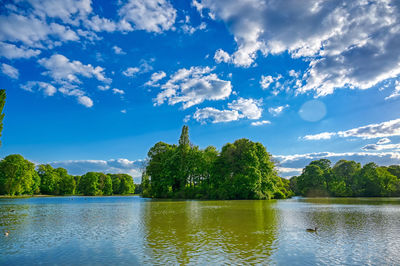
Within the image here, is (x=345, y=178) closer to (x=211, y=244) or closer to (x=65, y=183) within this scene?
(x=211, y=244)

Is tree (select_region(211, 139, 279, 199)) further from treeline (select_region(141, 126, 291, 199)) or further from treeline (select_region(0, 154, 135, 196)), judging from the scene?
treeline (select_region(0, 154, 135, 196))

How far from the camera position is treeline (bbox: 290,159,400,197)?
89938mm

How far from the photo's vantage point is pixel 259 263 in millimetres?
11055

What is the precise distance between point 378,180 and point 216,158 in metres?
57.5

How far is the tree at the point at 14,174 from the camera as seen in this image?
8981cm

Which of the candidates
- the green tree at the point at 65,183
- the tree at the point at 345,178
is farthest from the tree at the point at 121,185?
the tree at the point at 345,178

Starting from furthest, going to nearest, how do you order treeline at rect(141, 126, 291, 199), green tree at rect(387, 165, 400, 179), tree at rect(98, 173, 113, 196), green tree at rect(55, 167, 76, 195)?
tree at rect(98, 173, 113, 196), green tree at rect(55, 167, 76, 195), green tree at rect(387, 165, 400, 179), treeline at rect(141, 126, 291, 199)

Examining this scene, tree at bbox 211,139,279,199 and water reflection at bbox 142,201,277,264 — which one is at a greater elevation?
tree at bbox 211,139,279,199

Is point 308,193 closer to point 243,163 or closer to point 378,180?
point 378,180

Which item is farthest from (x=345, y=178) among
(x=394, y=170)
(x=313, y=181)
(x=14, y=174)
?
(x=14, y=174)

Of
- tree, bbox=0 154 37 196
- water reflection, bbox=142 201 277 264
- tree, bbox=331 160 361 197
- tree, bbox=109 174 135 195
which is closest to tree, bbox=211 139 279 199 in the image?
tree, bbox=331 160 361 197

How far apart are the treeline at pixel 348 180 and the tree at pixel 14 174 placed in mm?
104486

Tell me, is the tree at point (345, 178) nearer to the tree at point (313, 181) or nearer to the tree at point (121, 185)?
the tree at point (313, 181)

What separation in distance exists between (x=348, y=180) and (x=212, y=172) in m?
55.8
